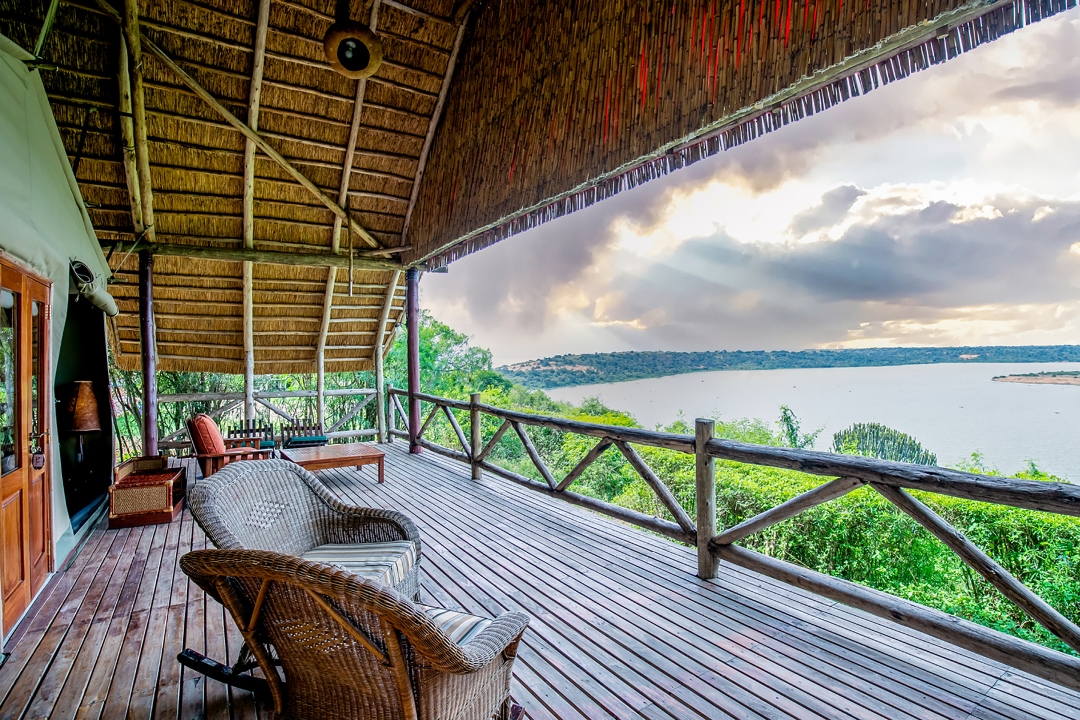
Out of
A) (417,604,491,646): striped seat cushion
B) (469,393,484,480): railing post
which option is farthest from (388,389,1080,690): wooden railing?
(469,393,484,480): railing post

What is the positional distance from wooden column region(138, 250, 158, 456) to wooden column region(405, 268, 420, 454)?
9.79 ft

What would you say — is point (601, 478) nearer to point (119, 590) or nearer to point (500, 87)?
point (500, 87)

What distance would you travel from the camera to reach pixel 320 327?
26.9 feet

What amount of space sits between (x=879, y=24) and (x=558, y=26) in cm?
296

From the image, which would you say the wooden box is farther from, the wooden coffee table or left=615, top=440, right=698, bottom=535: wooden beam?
left=615, top=440, right=698, bottom=535: wooden beam

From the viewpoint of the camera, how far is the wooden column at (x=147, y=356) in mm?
5906

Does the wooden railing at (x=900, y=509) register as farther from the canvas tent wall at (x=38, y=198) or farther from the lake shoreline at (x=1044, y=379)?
the lake shoreline at (x=1044, y=379)

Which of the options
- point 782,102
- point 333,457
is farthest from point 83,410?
point 782,102

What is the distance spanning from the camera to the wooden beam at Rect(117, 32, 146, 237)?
15.5 ft

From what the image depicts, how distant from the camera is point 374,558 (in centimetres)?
223

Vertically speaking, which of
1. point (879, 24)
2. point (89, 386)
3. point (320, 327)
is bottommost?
point (89, 386)

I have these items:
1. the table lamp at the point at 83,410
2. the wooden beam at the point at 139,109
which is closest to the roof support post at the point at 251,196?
the wooden beam at the point at 139,109

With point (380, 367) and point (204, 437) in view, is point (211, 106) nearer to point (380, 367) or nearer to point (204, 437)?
point (204, 437)

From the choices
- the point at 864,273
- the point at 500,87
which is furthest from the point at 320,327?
the point at 864,273
